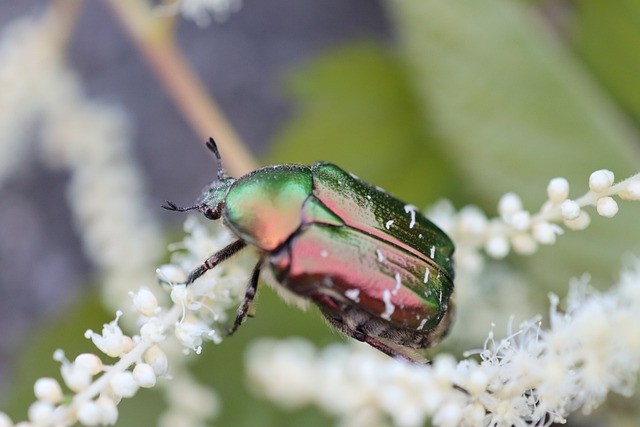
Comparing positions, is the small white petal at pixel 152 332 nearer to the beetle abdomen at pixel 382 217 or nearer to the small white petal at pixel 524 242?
the beetle abdomen at pixel 382 217

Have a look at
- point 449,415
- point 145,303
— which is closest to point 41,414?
point 145,303

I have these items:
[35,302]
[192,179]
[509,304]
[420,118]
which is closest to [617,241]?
[509,304]

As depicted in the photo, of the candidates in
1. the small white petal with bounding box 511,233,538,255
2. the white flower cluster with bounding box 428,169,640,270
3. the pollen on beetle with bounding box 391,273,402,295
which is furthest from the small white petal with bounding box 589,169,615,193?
the pollen on beetle with bounding box 391,273,402,295

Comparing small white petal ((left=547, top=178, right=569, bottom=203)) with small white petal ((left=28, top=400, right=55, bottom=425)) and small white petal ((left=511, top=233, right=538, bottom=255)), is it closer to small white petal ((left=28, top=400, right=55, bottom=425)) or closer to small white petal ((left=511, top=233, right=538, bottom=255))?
small white petal ((left=511, top=233, right=538, bottom=255))

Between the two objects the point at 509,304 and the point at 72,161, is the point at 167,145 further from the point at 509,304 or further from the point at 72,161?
the point at 509,304

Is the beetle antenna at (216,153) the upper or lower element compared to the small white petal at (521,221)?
upper

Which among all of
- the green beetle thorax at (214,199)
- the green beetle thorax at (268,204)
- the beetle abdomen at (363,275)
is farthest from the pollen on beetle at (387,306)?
the green beetle thorax at (214,199)

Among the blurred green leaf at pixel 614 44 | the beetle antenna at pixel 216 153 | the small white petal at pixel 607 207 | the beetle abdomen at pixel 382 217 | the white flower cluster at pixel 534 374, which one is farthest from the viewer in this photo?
the blurred green leaf at pixel 614 44
